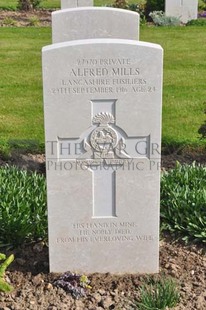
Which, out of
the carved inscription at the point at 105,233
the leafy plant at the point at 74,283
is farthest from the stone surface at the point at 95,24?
the leafy plant at the point at 74,283

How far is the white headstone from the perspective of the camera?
4.14 m

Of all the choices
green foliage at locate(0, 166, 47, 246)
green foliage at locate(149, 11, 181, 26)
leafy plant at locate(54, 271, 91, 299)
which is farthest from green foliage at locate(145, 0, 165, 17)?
leafy plant at locate(54, 271, 91, 299)

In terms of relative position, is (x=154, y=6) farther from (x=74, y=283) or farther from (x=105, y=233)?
(x=74, y=283)

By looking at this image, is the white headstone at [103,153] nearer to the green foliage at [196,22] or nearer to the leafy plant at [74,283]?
the leafy plant at [74,283]

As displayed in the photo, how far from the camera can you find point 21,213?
494cm

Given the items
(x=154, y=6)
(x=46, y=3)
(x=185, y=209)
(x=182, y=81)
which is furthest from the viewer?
(x=46, y=3)

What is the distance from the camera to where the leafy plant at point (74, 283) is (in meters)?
4.39

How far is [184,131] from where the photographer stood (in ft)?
26.5

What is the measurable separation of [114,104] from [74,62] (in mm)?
409

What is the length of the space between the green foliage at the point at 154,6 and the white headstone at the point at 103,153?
552 inches

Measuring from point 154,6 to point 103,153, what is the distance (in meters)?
14.2

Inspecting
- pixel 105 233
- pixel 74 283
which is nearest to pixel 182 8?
pixel 105 233

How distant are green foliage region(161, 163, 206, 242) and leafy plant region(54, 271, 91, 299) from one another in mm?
960

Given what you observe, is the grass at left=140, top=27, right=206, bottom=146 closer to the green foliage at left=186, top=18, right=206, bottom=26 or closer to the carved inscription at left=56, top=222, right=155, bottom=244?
the green foliage at left=186, top=18, right=206, bottom=26
